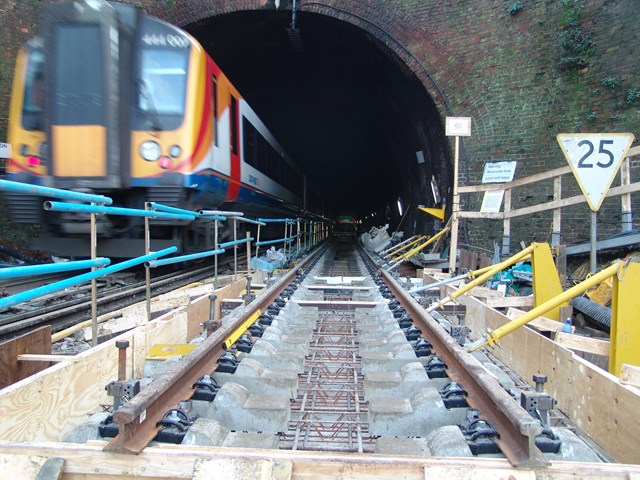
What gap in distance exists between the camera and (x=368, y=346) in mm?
3514

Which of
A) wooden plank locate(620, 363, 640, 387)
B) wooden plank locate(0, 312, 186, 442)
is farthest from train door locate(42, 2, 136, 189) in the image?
wooden plank locate(620, 363, 640, 387)

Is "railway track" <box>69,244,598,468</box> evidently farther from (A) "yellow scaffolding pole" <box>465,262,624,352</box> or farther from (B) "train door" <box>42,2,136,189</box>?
(B) "train door" <box>42,2,136,189</box>

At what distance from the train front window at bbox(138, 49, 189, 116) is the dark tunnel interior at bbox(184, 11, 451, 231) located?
669 cm

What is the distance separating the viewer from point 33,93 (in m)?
6.18

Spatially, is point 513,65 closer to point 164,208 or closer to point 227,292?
point 227,292

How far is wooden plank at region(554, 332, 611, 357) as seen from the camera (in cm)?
329

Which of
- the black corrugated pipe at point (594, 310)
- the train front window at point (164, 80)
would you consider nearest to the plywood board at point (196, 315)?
the train front window at point (164, 80)

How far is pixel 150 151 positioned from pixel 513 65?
9.10 m

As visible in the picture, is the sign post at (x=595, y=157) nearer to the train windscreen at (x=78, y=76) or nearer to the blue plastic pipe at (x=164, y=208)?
the blue plastic pipe at (x=164, y=208)

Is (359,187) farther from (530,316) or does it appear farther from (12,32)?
(530,316)

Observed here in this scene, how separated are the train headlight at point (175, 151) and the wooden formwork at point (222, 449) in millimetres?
3209

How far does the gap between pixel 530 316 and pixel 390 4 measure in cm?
1097

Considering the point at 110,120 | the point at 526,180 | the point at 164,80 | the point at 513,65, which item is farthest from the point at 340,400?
the point at 513,65

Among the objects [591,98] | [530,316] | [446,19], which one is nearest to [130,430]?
[530,316]
